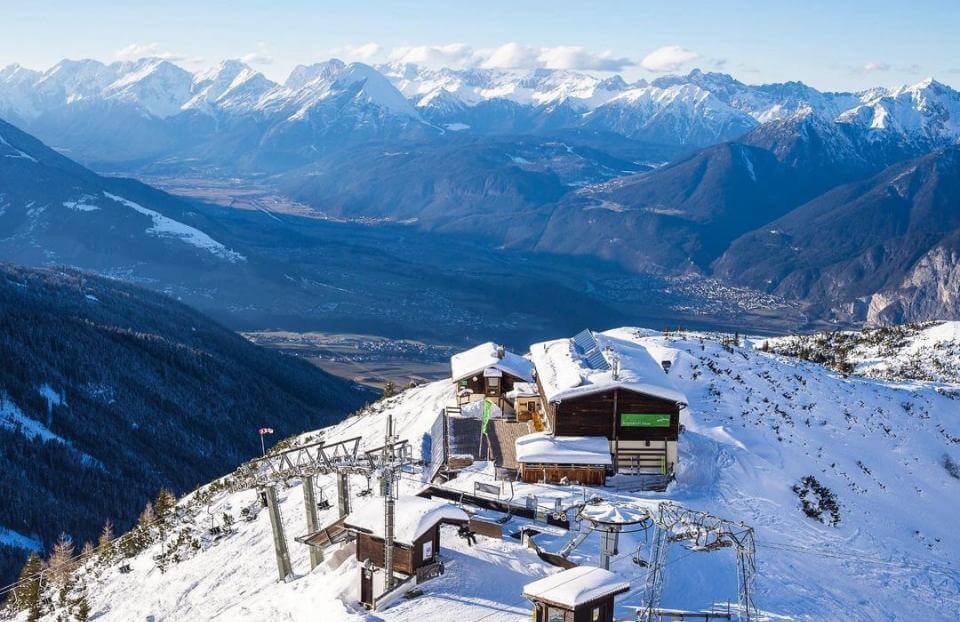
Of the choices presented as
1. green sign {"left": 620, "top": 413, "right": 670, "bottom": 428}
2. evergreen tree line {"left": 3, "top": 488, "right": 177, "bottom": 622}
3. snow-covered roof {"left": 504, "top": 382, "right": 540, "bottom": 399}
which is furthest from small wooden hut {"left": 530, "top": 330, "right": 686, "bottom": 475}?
evergreen tree line {"left": 3, "top": 488, "right": 177, "bottom": 622}

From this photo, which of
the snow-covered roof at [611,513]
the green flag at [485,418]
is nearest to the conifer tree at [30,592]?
the green flag at [485,418]

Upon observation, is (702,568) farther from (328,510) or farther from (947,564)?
(328,510)

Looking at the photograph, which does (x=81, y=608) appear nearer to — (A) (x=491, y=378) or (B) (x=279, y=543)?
(B) (x=279, y=543)

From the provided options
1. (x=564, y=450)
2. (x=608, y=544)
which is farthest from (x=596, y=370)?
(x=608, y=544)

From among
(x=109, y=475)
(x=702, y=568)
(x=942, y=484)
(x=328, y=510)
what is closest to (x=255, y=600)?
(x=328, y=510)

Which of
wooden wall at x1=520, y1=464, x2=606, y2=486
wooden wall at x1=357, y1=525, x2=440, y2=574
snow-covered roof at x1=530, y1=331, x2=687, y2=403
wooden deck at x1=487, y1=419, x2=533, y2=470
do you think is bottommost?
wooden deck at x1=487, y1=419, x2=533, y2=470

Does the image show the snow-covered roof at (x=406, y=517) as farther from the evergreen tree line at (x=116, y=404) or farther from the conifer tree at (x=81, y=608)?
the evergreen tree line at (x=116, y=404)

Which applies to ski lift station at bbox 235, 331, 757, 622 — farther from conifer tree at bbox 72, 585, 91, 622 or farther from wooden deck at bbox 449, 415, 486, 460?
conifer tree at bbox 72, 585, 91, 622

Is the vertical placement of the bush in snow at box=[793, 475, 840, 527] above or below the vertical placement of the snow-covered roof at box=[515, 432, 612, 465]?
below
